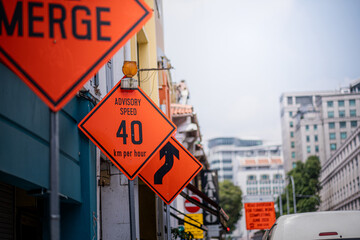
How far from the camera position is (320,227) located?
22.5ft

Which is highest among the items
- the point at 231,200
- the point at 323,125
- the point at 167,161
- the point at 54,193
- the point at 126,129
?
the point at 323,125

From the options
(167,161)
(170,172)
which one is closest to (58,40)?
(170,172)

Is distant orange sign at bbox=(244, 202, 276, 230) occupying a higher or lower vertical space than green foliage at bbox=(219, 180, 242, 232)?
lower

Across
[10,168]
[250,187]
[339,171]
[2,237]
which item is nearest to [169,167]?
[2,237]

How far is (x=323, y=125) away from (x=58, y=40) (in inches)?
5687

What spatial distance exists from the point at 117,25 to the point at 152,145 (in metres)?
3.38

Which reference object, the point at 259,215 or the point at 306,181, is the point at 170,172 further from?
the point at 306,181

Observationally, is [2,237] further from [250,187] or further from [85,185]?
[250,187]

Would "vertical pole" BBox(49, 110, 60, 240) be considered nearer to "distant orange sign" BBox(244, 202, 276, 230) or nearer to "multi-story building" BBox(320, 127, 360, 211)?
"distant orange sign" BBox(244, 202, 276, 230)

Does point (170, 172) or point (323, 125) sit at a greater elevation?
point (323, 125)

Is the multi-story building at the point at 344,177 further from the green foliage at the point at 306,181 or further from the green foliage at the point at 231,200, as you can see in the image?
the green foliage at the point at 231,200

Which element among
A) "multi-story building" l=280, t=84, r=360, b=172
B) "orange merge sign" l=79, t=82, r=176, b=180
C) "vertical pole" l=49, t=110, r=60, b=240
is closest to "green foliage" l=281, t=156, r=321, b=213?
"multi-story building" l=280, t=84, r=360, b=172

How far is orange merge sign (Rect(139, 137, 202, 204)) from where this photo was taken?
31.5ft

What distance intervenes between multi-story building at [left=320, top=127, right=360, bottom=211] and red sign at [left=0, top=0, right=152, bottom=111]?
86854 millimetres
